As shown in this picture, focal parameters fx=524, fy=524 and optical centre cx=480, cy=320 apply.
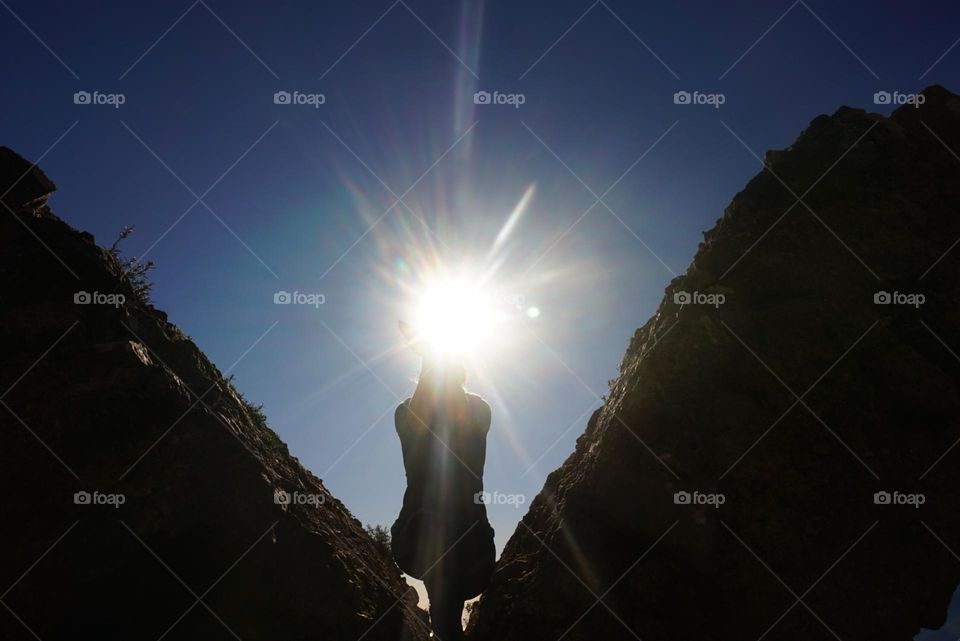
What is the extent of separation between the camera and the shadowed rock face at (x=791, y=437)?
6188 millimetres

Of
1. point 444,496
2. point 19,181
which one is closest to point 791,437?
point 444,496

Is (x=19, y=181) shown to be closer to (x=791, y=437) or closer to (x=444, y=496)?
(x=444, y=496)

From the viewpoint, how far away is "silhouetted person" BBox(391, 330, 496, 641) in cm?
857

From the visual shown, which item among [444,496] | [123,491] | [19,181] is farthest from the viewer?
[444,496]

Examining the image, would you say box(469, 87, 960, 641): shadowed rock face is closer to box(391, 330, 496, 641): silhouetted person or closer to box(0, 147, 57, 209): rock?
box(391, 330, 496, 641): silhouetted person

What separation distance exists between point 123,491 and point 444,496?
4.76 meters

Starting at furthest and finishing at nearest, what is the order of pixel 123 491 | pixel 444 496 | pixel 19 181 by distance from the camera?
1. pixel 444 496
2. pixel 19 181
3. pixel 123 491

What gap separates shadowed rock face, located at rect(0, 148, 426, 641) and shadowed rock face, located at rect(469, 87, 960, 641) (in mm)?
3229

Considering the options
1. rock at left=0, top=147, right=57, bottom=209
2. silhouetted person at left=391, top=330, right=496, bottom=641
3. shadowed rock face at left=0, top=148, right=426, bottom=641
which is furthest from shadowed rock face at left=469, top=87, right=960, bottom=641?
rock at left=0, top=147, right=57, bottom=209

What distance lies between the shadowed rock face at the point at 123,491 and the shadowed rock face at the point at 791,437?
323cm

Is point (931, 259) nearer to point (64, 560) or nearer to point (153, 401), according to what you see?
point (153, 401)

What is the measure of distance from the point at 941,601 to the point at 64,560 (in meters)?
9.52

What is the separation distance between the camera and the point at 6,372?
5668 millimetres

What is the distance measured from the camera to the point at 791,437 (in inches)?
265
